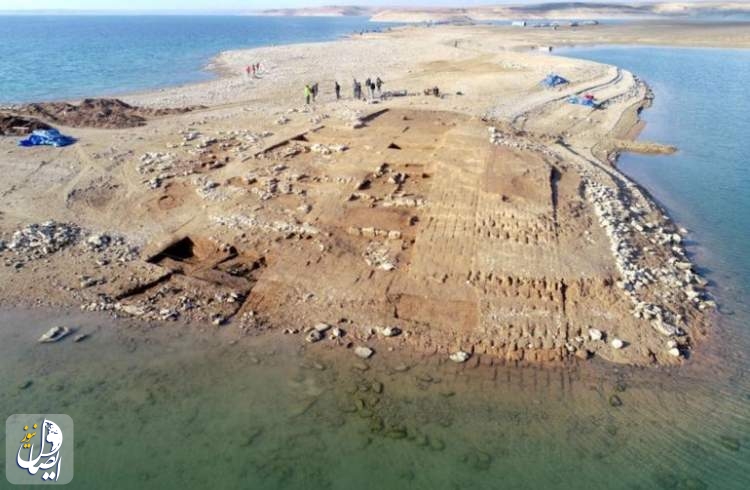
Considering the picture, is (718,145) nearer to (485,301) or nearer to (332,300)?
(485,301)

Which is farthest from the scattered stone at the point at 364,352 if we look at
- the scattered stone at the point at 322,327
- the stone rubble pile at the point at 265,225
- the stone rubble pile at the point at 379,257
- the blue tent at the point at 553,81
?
the blue tent at the point at 553,81

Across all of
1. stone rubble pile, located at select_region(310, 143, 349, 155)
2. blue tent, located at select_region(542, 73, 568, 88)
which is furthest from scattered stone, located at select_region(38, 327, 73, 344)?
blue tent, located at select_region(542, 73, 568, 88)

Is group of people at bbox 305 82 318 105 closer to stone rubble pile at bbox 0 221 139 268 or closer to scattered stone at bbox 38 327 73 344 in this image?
stone rubble pile at bbox 0 221 139 268

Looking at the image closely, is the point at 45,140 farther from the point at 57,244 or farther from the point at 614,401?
the point at 614,401

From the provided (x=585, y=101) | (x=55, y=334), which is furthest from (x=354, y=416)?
(x=585, y=101)

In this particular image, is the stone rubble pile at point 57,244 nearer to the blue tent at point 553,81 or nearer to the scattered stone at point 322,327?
the scattered stone at point 322,327

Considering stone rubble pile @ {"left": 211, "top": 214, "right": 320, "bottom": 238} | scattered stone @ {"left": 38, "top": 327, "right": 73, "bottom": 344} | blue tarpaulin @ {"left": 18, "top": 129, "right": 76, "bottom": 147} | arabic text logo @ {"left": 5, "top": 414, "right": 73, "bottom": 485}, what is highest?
blue tarpaulin @ {"left": 18, "top": 129, "right": 76, "bottom": 147}

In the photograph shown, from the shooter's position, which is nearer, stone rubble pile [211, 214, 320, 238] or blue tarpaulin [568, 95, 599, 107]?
stone rubble pile [211, 214, 320, 238]
